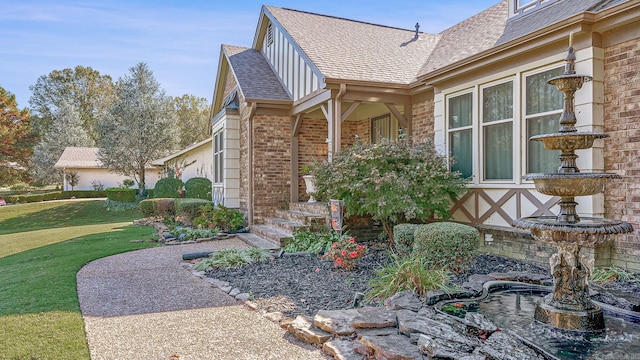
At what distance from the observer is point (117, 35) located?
755 inches

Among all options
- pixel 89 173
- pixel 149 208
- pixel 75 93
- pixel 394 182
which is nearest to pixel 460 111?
pixel 394 182

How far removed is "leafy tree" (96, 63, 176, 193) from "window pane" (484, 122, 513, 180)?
20394mm

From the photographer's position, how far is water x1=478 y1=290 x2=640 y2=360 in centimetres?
315

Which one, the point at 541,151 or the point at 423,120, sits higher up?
the point at 423,120

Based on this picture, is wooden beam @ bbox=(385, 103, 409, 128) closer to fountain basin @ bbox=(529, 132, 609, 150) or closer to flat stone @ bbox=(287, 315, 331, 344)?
fountain basin @ bbox=(529, 132, 609, 150)

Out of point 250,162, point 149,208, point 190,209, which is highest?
point 250,162

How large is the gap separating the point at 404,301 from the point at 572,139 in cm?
220

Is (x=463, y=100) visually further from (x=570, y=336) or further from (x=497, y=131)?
(x=570, y=336)

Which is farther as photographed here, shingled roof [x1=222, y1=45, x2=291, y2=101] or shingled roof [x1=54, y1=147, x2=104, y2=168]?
shingled roof [x1=54, y1=147, x2=104, y2=168]

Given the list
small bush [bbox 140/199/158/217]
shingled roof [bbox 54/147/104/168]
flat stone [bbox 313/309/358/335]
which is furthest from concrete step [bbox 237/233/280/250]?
shingled roof [bbox 54/147/104/168]

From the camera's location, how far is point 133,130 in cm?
2377

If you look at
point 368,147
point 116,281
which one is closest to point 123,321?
point 116,281

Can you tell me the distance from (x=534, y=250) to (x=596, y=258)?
38.9 inches

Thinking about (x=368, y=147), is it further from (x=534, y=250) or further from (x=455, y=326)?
(x=455, y=326)
